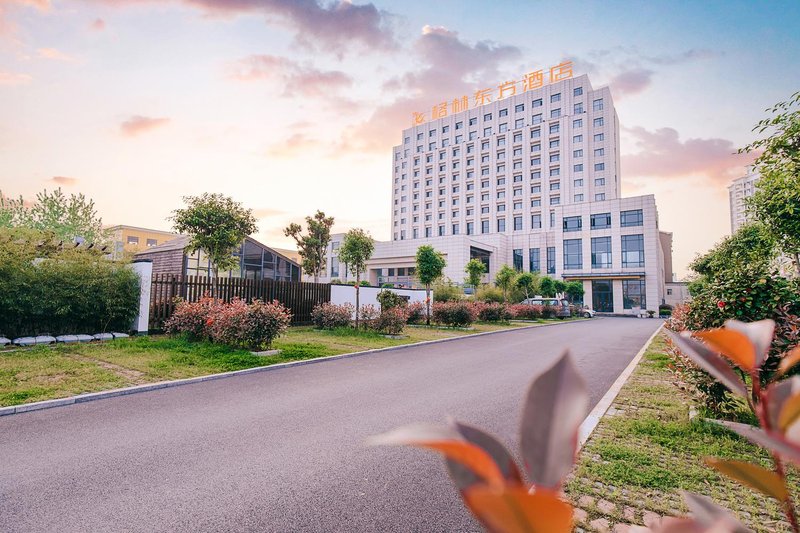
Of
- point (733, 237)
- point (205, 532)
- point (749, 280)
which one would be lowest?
point (205, 532)

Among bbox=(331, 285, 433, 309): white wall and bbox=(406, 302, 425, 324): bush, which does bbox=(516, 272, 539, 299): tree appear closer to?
bbox=(406, 302, 425, 324): bush

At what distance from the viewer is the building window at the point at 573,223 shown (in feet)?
176

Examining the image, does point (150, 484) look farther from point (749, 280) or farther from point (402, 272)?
point (402, 272)

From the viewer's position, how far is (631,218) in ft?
163

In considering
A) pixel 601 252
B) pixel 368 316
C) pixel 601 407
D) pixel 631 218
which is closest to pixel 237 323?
pixel 368 316

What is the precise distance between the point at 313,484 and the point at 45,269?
37.8ft

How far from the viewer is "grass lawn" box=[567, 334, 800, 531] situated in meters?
3.18

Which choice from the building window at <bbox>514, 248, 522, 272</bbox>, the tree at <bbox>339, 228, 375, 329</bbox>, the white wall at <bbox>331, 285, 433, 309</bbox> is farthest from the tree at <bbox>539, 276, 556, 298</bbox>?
the tree at <bbox>339, 228, 375, 329</bbox>

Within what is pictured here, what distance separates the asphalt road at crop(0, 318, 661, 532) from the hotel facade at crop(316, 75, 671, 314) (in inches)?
1894

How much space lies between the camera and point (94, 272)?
11.6 m

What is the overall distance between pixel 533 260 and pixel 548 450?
63.2 metres

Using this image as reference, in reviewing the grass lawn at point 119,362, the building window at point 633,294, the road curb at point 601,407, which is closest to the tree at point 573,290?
the building window at point 633,294

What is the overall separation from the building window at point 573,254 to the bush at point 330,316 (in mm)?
44750

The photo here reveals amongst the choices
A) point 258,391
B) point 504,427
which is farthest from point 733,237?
point 258,391
